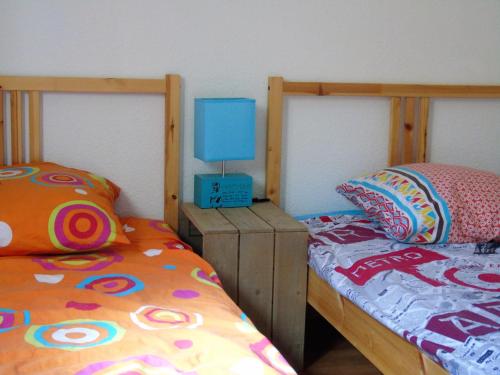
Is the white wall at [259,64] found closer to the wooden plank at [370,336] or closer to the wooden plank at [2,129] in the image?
the wooden plank at [2,129]

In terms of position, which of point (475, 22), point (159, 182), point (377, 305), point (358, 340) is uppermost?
point (475, 22)

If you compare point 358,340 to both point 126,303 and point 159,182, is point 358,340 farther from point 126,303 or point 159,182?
point 159,182

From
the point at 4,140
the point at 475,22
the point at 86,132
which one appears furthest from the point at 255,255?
the point at 475,22

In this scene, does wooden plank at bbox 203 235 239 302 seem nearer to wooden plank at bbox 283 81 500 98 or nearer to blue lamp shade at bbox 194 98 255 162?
blue lamp shade at bbox 194 98 255 162

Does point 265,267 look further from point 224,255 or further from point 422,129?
point 422,129

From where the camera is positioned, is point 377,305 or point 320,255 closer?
point 377,305

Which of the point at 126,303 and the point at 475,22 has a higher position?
the point at 475,22

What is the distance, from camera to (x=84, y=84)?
2482 millimetres

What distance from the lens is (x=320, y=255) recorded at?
2299 mm

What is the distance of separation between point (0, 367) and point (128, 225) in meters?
1.18

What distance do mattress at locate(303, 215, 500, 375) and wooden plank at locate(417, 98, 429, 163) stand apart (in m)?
0.46

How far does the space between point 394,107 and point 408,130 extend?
0.37 ft

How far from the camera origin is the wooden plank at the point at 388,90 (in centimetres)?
270

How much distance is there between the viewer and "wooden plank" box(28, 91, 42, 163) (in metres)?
2.46
